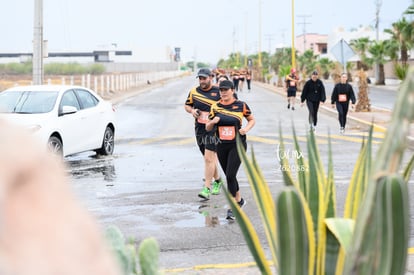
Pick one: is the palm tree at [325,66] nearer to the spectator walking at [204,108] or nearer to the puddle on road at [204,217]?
the spectator walking at [204,108]

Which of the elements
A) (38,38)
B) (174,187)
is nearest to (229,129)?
(174,187)

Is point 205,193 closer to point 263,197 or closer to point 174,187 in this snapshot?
point 174,187

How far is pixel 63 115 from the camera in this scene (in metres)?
14.5

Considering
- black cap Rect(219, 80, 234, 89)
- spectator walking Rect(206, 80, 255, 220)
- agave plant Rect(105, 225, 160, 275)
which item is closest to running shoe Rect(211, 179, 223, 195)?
spectator walking Rect(206, 80, 255, 220)

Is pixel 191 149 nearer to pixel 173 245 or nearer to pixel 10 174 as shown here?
pixel 173 245

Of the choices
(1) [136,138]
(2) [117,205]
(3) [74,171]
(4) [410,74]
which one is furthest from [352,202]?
(1) [136,138]

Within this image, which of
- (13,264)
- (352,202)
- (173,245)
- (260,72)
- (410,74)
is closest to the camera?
(13,264)

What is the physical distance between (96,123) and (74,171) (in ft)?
6.64

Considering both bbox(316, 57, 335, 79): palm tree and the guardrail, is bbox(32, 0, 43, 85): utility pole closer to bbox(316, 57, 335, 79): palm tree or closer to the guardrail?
the guardrail

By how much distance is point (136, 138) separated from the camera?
20.3 meters

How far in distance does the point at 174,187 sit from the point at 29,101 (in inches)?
165

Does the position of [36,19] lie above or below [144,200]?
above

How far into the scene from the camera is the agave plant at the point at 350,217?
2.28m

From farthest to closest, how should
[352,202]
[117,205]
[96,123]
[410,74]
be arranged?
[96,123]
[117,205]
[352,202]
[410,74]
